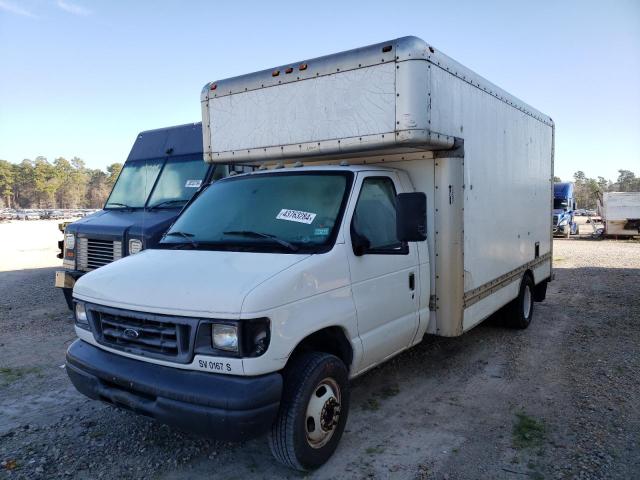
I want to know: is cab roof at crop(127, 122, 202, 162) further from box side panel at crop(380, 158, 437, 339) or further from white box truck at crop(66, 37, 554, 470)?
box side panel at crop(380, 158, 437, 339)

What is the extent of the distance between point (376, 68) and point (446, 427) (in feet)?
10.2

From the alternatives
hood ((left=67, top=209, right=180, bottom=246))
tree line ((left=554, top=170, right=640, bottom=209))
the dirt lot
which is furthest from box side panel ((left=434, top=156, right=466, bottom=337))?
tree line ((left=554, top=170, right=640, bottom=209))

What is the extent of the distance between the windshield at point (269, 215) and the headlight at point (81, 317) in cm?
79

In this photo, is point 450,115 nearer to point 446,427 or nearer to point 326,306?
point 326,306

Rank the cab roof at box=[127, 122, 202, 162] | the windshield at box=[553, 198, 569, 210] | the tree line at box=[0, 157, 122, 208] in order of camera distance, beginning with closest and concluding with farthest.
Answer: the cab roof at box=[127, 122, 202, 162], the windshield at box=[553, 198, 569, 210], the tree line at box=[0, 157, 122, 208]

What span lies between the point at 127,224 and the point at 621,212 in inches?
1023

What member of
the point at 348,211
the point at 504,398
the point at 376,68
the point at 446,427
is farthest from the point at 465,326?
the point at 376,68

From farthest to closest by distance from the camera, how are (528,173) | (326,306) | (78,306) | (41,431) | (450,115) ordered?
(528,173)
(450,115)
(41,431)
(78,306)
(326,306)

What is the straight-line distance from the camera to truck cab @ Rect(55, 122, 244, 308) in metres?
7.12

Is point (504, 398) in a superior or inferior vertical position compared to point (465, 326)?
inferior

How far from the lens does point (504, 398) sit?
4723 millimetres

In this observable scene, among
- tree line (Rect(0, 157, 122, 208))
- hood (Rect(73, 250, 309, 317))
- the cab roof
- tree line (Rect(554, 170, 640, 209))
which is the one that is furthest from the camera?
tree line (Rect(554, 170, 640, 209))

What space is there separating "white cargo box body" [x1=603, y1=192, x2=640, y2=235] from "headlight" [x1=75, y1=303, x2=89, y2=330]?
2745cm

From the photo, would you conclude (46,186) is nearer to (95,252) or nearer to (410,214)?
(95,252)
